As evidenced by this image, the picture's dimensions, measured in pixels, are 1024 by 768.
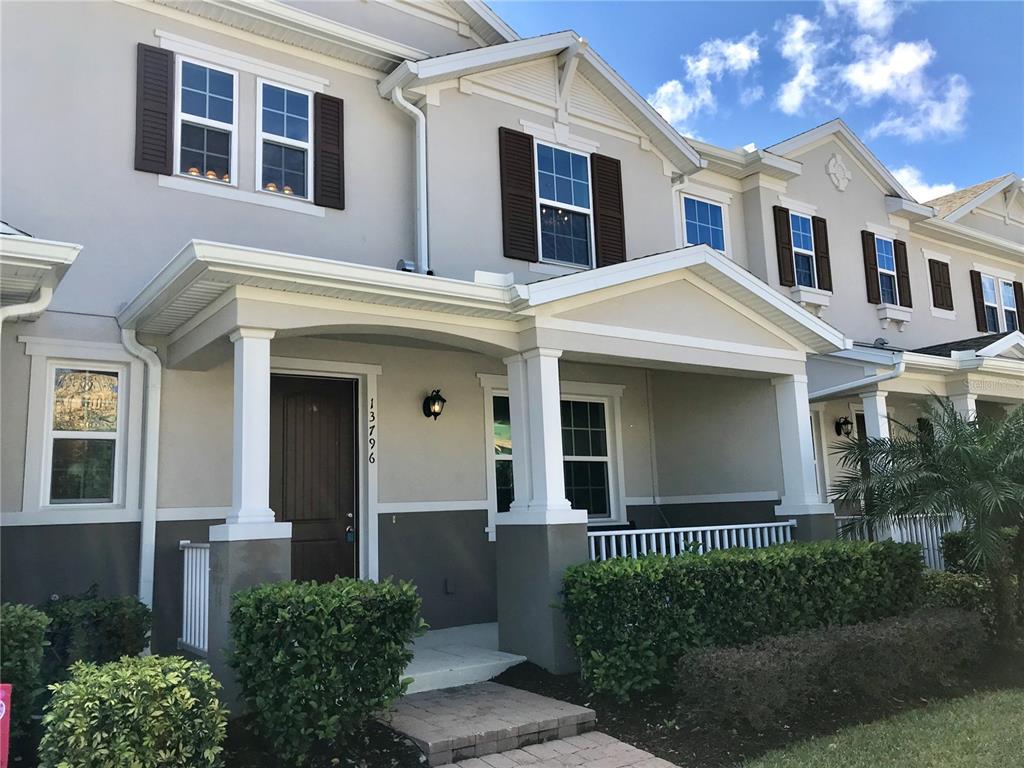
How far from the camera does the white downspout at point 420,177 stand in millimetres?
8703

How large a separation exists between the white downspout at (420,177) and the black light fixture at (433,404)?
132 cm

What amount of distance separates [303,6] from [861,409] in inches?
381

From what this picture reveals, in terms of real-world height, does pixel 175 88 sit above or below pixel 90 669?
above

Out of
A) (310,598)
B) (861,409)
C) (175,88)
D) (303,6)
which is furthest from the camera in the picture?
(861,409)

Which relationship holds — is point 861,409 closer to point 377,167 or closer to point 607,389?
point 607,389

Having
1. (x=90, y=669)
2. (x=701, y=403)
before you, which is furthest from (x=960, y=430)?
(x=90, y=669)

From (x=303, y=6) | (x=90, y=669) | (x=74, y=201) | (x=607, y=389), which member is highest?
(x=303, y=6)

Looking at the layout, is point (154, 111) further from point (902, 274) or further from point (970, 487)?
point (902, 274)

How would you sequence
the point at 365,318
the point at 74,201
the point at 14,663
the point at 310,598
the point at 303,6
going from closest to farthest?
the point at 14,663, the point at 310,598, the point at 365,318, the point at 74,201, the point at 303,6

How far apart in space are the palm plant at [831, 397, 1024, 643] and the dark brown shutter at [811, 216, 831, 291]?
192 inches

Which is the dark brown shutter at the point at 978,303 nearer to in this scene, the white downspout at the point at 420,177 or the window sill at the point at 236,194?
the white downspout at the point at 420,177

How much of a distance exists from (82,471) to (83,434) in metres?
0.31

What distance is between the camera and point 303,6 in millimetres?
8797

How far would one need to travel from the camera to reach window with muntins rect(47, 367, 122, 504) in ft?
22.8
